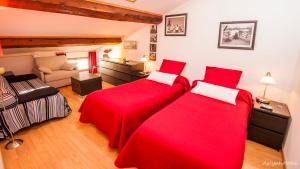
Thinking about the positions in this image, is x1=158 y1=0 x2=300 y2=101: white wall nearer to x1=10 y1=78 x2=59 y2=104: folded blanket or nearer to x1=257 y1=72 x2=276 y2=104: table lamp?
x1=257 y1=72 x2=276 y2=104: table lamp

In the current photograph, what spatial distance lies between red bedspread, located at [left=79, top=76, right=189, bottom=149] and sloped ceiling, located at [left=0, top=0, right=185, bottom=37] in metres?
1.53

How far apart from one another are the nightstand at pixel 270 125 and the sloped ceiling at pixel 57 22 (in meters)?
2.56

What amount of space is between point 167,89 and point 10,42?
3.34m

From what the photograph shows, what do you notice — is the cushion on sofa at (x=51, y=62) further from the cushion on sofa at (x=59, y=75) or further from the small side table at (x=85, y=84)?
the small side table at (x=85, y=84)

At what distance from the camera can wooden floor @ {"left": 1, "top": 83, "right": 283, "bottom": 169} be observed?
1.96 m

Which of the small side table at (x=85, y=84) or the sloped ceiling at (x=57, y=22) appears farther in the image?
the small side table at (x=85, y=84)

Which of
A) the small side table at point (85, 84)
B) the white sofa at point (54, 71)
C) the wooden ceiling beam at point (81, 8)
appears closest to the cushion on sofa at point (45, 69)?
the white sofa at point (54, 71)

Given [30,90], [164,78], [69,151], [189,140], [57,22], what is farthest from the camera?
[164,78]

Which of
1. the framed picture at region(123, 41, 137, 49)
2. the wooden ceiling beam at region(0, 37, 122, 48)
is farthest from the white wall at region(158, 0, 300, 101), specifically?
the wooden ceiling beam at region(0, 37, 122, 48)

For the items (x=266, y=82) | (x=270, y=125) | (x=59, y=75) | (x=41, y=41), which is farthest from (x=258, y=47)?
(x=59, y=75)

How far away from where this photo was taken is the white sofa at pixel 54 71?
4168 mm

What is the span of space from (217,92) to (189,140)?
1.31 m

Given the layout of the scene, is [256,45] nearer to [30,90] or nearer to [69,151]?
[69,151]

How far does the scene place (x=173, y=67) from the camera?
357 centimetres
